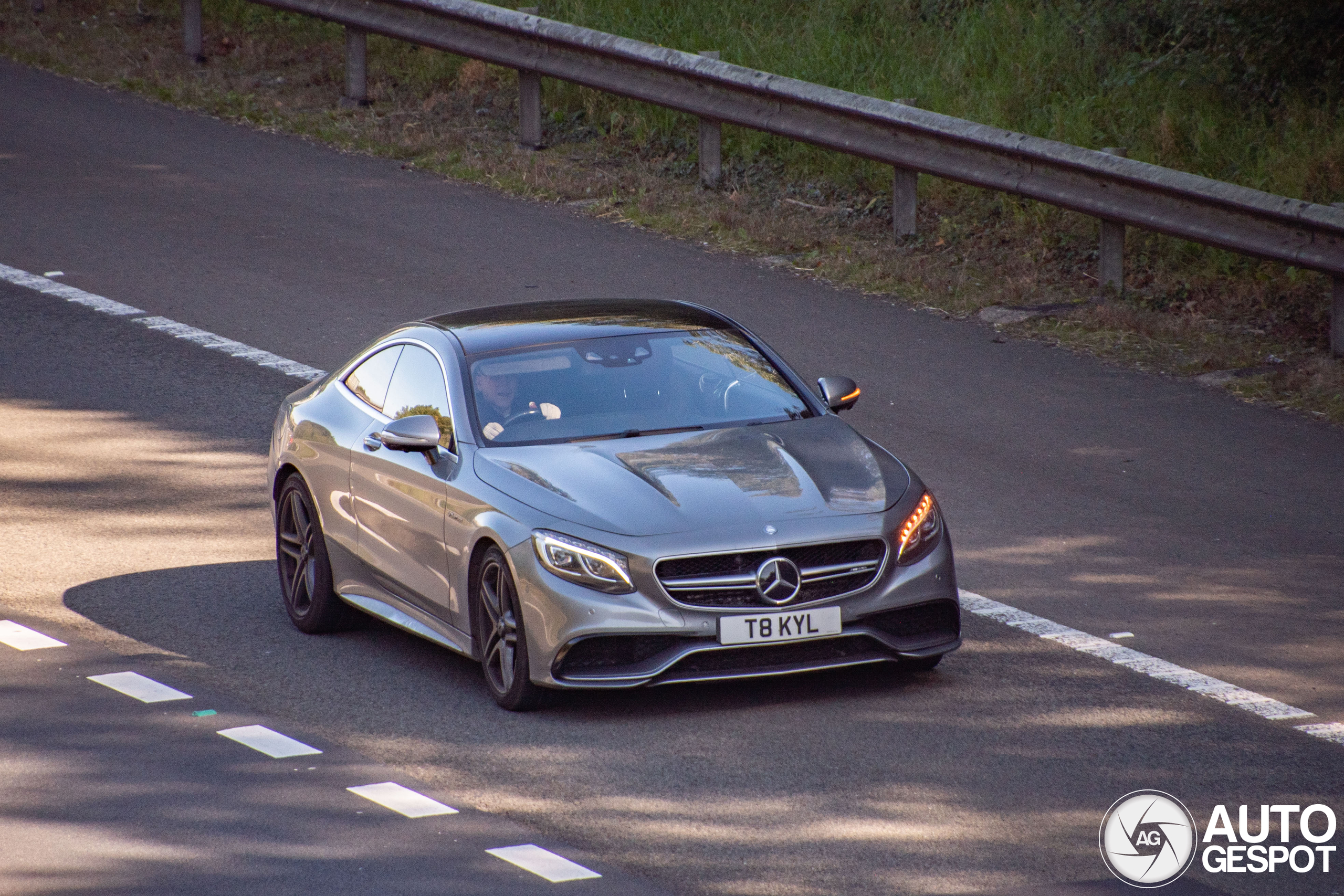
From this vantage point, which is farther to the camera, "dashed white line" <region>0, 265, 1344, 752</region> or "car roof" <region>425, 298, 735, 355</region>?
"car roof" <region>425, 298, 735, 355</region>

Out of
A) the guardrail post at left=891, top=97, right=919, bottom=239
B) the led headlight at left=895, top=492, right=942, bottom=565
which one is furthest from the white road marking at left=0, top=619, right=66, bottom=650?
the guardrail post at left=891, top=97, right=919, bottom=239

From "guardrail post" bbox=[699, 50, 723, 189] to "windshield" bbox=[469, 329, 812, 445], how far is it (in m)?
7.97

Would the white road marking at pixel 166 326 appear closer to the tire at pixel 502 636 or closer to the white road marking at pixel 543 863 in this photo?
the tire at pixel 502 636

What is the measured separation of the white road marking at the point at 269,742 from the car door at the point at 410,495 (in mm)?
955

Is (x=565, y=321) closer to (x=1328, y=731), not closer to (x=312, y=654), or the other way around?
(x=312, y=654)

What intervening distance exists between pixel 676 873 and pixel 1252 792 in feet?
6.49

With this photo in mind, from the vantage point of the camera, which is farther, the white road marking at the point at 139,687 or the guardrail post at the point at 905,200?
the guardrail post at the point at 905,200

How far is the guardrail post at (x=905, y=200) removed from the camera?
15055 mm

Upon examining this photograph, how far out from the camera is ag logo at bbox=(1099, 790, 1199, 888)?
5.87 meters

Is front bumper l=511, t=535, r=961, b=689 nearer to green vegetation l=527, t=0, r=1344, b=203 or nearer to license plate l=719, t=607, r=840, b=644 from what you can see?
license plate l=719, t=607, r=840, b=644

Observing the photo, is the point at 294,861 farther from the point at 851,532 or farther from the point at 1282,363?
the point at 1282,363

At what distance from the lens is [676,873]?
5.88 m

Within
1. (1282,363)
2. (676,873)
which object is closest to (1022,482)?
(1282,363)

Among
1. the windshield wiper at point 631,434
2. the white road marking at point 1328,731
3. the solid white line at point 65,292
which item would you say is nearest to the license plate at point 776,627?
the windshield wiper at point 631,434
